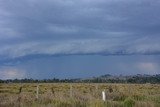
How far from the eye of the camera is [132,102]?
2783 cm

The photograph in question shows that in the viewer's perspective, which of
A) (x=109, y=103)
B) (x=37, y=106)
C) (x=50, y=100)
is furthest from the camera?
(x=50, y=100)

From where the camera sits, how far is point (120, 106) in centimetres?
2638

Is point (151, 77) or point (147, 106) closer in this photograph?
point (147, 106)

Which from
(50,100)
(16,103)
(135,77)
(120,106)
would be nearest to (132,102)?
(120,106)

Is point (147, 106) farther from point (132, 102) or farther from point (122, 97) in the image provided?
point (122, 97)

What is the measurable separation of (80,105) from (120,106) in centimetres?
254

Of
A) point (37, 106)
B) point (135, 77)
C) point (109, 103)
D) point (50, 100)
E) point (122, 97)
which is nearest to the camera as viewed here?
point (37, 106)

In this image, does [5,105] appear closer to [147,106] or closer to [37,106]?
[37,106]

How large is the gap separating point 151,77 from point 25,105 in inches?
6976

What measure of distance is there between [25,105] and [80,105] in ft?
11.3

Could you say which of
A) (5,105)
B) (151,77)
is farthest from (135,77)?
(5,105)

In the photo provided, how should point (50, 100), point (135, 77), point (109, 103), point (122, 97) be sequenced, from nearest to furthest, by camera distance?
point (109, 103)
point (50, 100)
point (122, 97)
point (135, 77)

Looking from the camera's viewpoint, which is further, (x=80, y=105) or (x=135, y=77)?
(x=135, y=77)

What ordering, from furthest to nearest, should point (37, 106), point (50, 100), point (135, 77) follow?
point (135, 77), point (50, 100), point (37, 106)
